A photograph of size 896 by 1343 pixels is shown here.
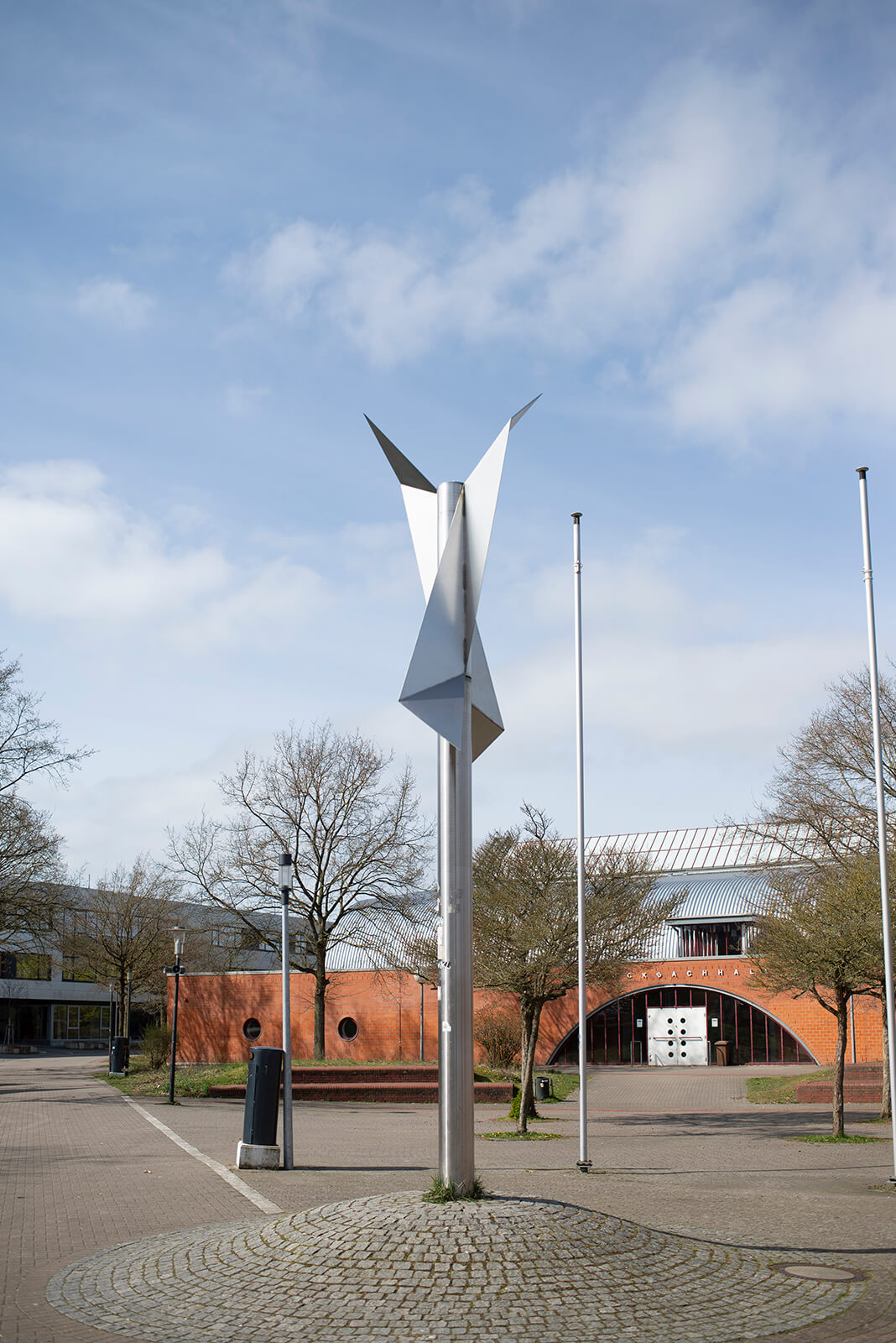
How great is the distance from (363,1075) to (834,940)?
17.7 m

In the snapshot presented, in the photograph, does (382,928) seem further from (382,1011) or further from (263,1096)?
(263,1096)

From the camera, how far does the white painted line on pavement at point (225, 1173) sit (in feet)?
37.1

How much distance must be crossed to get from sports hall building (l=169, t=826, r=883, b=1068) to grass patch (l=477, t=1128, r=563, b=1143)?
17.0m

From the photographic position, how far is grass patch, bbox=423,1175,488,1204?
8711 millimetres

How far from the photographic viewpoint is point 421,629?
9.94m

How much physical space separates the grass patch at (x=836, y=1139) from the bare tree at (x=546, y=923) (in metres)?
4.02

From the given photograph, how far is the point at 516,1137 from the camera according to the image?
19.7 m

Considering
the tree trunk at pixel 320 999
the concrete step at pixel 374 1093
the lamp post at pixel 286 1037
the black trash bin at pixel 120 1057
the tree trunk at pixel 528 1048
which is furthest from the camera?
the tree trunk at pixel 320 999

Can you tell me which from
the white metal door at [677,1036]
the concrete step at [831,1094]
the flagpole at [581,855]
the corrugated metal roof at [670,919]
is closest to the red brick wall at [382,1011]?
the white metal door at [677,1036]

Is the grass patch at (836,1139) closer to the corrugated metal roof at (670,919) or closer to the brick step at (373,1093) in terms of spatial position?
the brick step at (373,1093)

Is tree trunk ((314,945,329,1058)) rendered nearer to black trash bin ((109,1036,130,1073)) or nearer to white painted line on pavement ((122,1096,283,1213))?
black trash bin ((109,1036,130,1073))

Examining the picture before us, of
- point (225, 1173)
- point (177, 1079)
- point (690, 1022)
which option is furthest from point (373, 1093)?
point (225, 1173)

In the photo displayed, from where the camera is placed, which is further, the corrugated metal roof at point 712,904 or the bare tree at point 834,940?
the corrugated metal roof at point 712,904

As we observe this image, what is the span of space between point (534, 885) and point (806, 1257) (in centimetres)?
1170
